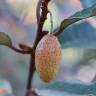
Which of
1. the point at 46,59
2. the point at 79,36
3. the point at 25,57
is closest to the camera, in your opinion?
the point at 46,59

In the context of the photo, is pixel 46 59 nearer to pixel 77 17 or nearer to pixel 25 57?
pixel 77 17

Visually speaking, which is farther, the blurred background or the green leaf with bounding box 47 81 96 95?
the blurred background

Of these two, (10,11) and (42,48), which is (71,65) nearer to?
(10,11)

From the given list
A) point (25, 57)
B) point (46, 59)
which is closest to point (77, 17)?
point (46, 59)

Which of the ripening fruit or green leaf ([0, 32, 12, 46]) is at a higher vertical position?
green leaf ([0, 32, 12, 46])

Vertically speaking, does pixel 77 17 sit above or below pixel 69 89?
above

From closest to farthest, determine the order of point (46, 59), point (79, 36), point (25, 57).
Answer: point (46, 59), point (79, 36), point (25, 57)

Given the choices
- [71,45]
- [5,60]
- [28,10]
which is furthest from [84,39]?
[5,60]

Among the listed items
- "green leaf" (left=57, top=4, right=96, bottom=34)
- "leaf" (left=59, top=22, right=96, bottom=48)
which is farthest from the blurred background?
"green leaf" (left=57, top=4, right=96, bottom=34)

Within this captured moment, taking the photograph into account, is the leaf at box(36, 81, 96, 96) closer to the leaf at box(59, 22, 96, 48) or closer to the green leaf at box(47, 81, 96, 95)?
the green leaf at box(47, 81, 96, 95)
